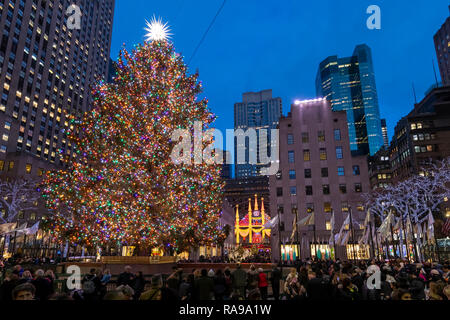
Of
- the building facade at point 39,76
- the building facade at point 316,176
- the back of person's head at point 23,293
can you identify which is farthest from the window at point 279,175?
the building facade at point 39,76

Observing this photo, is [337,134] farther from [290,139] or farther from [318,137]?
[290,139]

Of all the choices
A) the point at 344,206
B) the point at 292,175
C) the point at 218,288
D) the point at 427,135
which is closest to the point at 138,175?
the point at 218,288

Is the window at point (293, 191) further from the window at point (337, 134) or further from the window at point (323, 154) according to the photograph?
the window at point (337, 134)

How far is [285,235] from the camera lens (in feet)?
163

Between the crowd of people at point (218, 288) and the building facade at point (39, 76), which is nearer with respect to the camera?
the crowd of people at point (218, 288)

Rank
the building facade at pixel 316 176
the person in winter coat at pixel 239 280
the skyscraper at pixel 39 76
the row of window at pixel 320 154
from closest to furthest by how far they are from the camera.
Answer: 1. the person in winter coat at pixel 239 280
2. the building facade at pixel 316 176
3. the row of window at pixel 320 154
4. the skyscraper at pixel 39 76

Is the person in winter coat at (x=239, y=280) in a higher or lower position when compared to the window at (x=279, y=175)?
lower

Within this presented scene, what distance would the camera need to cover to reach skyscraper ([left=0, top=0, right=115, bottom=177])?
257 feet

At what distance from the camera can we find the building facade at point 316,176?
4959cm

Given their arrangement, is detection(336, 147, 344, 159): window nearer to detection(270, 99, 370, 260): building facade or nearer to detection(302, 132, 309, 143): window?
detection(270, 99, 370, 260): building facade

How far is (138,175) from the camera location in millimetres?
19844

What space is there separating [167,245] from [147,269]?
81.8 inches
